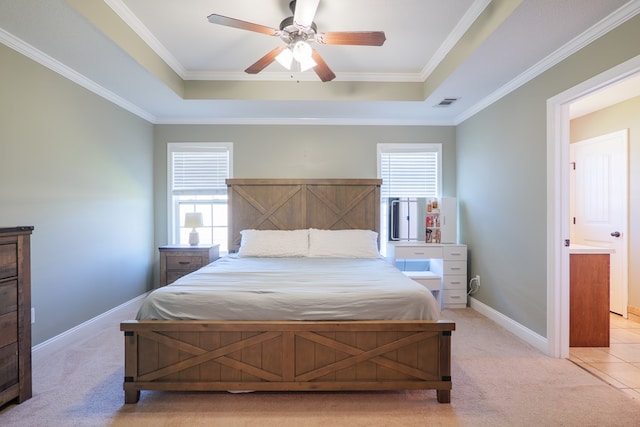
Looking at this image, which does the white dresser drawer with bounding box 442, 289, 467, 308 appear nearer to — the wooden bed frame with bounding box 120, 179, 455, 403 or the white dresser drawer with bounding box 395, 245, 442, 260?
the white dresser drawer with bounding box 395, 245, 442, 260

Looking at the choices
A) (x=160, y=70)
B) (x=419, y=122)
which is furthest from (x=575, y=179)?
(x=160, y=70)

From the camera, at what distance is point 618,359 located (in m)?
2.87

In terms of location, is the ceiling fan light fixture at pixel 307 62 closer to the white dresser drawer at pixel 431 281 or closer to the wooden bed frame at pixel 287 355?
the wooden bed frame at pixel 287 355

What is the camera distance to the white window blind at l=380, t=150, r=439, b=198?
4914 mm

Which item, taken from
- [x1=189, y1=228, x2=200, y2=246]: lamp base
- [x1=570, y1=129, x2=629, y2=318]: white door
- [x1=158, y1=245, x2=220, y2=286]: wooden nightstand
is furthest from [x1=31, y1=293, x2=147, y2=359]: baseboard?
[x1=570, y1=129, x2=629, y2=318]: white door

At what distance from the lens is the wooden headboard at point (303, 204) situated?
463 cm

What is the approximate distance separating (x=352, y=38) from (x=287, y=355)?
2256 millimetres

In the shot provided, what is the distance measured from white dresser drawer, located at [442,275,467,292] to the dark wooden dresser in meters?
4.17

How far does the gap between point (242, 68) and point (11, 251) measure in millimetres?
2749

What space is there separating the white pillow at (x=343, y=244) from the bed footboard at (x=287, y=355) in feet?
5.89

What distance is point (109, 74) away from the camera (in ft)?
10.6

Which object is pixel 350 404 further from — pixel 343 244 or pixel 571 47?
pixel 571 47

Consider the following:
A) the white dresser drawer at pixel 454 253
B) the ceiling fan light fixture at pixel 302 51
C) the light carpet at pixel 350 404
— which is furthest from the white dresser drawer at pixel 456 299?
the ceiling fan light fixture at pixel 302 51

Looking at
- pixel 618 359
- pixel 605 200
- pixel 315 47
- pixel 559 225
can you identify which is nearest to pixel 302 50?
pixel 315 47
